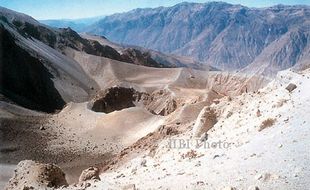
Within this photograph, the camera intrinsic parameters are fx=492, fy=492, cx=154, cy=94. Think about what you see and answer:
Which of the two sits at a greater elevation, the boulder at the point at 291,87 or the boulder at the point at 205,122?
the boulder at the point at 291,87

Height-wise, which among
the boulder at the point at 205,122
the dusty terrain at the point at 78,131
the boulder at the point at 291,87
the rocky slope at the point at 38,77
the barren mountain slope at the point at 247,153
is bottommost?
the barren mountain slope at the point at 247,153

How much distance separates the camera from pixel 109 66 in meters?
83.5

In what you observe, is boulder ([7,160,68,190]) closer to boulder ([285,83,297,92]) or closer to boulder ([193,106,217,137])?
boulder ([193,106,217,137])

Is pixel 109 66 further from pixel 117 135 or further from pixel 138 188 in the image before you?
pixel 138 188

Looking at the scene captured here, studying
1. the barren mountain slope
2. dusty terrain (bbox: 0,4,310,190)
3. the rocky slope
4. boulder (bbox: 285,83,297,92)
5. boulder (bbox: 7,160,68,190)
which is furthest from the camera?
the rocky slope

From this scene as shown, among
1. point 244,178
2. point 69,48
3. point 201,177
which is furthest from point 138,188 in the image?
point 69,48

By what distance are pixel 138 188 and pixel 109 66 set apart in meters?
72.5

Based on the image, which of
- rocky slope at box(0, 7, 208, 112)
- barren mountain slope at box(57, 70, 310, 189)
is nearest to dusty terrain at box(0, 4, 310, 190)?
barren mountain slope at box(57, 70, 310, 189)

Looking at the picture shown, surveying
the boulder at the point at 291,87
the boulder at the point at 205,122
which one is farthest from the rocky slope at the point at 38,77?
the boulder at the point at 291,87

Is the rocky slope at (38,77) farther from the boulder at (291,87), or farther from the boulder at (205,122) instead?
the boulder at (291,87)

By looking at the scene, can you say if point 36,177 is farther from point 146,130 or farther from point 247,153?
point 146,130

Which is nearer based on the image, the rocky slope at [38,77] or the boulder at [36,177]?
the boulder at [36,177]

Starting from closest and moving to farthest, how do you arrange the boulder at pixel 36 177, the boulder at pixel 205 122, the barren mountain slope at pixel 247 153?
the barren mountain slope at pixel 247 153 → the boulder at pixel 36 177 → the boulder at pixel 205 122

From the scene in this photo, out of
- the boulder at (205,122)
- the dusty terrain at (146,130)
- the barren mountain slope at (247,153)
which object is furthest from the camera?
the boulder at (205,122)
